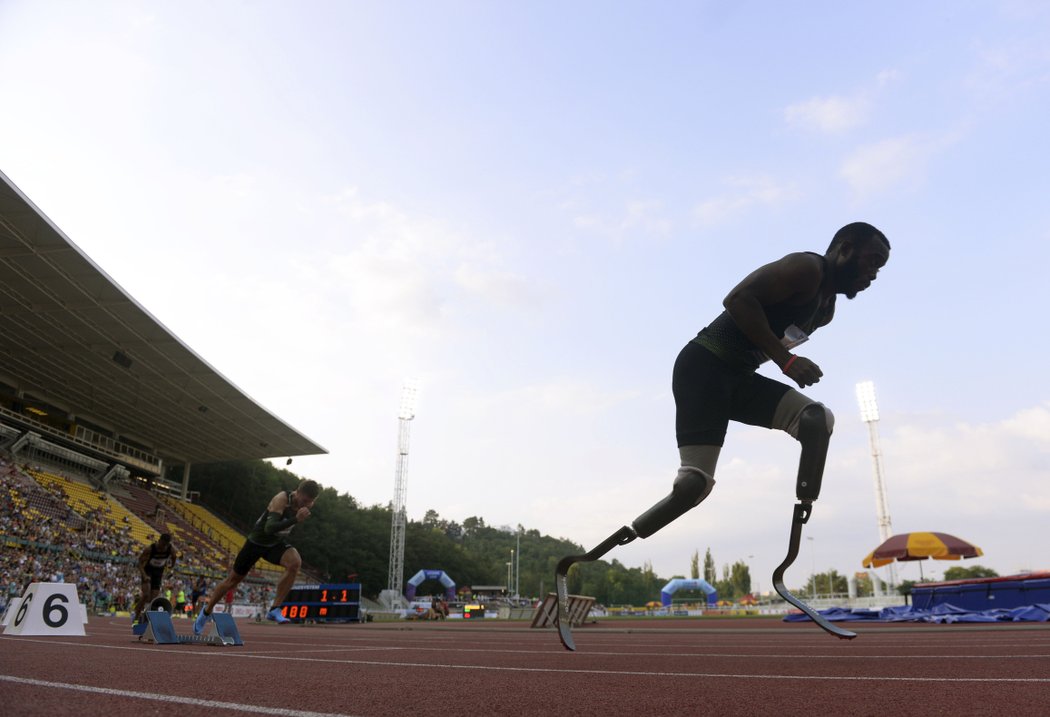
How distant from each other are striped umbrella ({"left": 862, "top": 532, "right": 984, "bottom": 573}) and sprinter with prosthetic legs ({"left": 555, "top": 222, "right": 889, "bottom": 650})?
72.3ft

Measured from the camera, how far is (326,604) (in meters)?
22.6

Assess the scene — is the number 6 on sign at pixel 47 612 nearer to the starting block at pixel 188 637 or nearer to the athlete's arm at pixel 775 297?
the starting block at pixel 188 637

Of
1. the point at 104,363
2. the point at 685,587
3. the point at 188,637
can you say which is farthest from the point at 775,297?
the point at 685,587

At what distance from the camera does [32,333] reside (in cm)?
2938

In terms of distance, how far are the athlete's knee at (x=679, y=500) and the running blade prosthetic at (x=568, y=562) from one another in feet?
0.32

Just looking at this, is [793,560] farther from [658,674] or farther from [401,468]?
[401,468]

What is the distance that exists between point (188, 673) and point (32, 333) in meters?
32.4

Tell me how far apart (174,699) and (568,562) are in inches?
80.8

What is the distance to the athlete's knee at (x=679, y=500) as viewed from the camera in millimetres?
3273

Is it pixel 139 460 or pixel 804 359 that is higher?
pixel 139 460

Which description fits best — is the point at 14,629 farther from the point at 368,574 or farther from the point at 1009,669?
the point at 368,574

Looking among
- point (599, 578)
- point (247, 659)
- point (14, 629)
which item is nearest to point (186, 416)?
point (14, 629)

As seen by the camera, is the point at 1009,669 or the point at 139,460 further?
the point at 139,460

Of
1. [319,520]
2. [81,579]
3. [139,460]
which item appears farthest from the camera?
[319,520]
